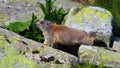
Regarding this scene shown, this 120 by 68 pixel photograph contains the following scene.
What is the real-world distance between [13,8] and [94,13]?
336cm

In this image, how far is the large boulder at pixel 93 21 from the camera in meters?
8.96

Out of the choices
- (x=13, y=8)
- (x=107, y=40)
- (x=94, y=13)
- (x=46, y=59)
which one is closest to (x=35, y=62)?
(x=46, y=59)

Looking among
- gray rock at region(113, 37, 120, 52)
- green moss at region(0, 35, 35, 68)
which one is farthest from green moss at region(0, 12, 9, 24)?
green moss at region(0, 35, 35, 68)

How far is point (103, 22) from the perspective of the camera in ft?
30.4

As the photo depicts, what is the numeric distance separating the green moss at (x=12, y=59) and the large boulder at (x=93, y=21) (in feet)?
8.61

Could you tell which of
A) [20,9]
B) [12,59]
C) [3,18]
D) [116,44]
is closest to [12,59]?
[12,59]

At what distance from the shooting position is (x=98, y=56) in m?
7.37

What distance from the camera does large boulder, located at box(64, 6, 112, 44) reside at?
29.4 feet

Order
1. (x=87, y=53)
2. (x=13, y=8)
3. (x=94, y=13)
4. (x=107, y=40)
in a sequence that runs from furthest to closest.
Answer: (x=13, y=8), (x=94, y=13), (x=107, y=40), (x=87, y=53)

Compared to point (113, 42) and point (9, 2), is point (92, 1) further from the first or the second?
point (113, 42)

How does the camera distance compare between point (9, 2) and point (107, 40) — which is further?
point (9, 2)

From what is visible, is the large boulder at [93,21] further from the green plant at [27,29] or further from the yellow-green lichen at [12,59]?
the yellow-green lichen at [12,59]

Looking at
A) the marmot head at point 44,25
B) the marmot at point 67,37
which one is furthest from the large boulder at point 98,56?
the marmot head at point 44,25

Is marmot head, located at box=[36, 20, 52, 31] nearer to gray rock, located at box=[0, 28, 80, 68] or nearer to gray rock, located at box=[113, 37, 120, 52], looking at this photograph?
gray rock, located at box=[0, 28, 80, 68]
